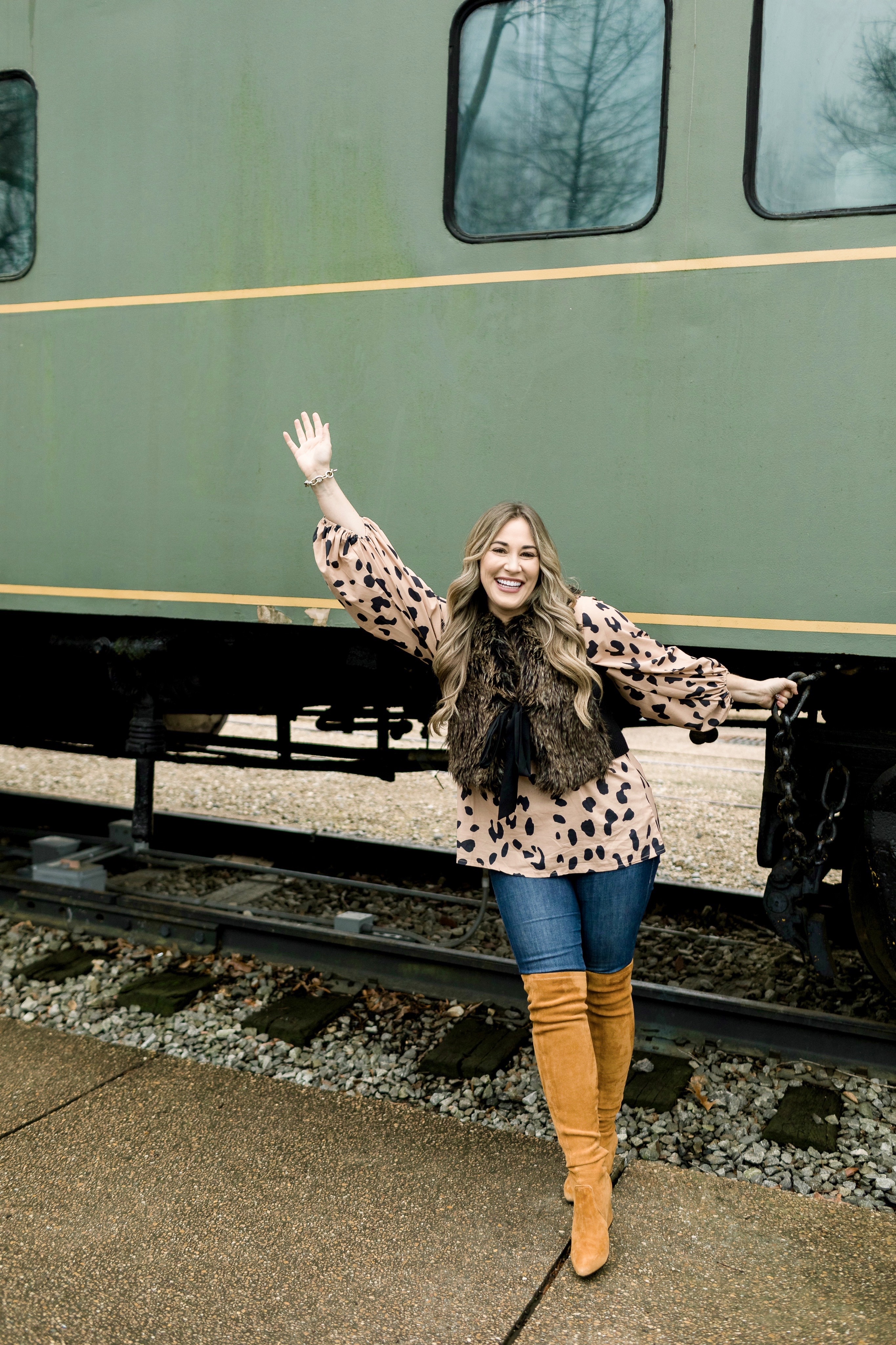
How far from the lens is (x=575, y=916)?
268 cm

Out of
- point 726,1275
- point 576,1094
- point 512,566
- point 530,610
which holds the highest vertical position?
point 512,566

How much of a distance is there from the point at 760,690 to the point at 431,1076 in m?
1.79

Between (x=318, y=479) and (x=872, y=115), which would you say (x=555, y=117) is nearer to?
(x=872, y=115)

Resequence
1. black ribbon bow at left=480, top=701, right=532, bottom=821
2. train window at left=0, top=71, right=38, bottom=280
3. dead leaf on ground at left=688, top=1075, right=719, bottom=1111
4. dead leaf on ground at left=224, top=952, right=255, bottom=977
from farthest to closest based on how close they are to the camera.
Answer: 1. dead leaf on ground at left=224, top=952, right=255, bottom=977
2. train window at left=0, top=71, right=38, bottom=280
3. dead leaf on ground at left=688, top=1075, right=719, bottom=1111
4. black ribbon bow at left=480, top=701, right=532, bottom=821

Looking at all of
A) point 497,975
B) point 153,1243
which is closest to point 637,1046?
point 497,975

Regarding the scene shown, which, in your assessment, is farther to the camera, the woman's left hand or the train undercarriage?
the train undercarriage

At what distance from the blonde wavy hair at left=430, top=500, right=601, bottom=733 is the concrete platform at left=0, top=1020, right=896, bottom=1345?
1265 mm

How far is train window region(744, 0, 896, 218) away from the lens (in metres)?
3.01

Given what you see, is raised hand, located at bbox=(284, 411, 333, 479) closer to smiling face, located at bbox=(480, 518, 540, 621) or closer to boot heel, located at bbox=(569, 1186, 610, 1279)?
smiling face, located at bbox=(480, 518, 540, 621)

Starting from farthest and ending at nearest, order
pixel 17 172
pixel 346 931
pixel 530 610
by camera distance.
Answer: pixel 346 931 < pixel 17 172 < pixel 530 610

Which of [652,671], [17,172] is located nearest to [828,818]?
[652,671]

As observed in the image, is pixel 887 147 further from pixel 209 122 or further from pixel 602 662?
pixel 209 122

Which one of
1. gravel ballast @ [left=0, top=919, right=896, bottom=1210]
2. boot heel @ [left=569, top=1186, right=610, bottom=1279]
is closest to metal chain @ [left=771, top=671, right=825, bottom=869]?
gravel ballast @ [left=0, top=919, right=896, bottom=1210]

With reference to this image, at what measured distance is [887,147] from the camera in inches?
119
